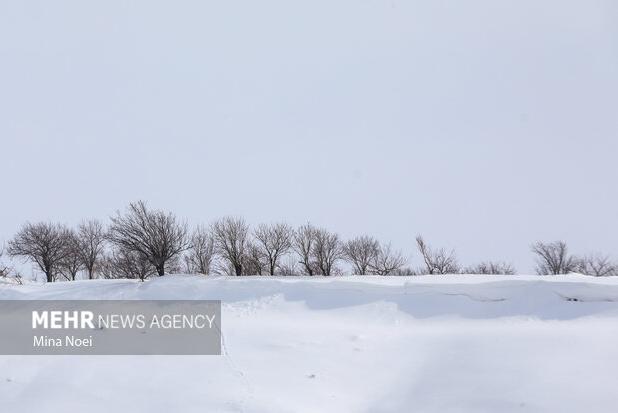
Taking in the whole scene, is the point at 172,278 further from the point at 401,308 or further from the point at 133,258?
the point at 133,258

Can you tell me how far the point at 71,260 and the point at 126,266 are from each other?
221 inches

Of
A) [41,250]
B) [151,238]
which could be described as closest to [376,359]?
[151,238]

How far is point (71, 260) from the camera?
3838 cm

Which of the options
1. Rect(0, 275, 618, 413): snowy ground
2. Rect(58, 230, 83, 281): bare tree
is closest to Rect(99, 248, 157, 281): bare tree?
Rect(58, 230, 83, 281): bare tree

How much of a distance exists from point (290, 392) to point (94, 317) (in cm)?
617

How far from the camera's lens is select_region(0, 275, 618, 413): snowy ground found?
29.3ft

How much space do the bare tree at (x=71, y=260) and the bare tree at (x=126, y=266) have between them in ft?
6.30

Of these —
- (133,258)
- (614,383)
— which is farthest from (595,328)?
(133,258)

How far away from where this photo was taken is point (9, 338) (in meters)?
11.9

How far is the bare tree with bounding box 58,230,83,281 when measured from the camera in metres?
37.8

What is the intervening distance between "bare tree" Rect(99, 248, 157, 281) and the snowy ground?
15.3 m

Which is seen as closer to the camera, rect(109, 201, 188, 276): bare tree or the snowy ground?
the snowy ground

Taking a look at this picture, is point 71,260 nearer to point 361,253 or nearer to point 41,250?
point 41,250

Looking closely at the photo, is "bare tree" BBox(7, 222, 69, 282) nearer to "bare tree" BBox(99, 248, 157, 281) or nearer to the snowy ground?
"bare tree" BBox(99, 248, 157, 281)
